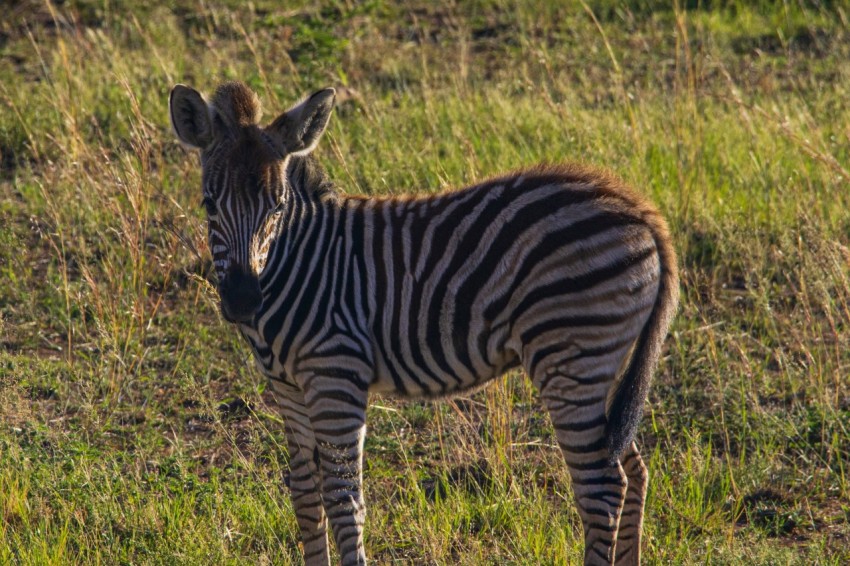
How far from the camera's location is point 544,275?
4922mm

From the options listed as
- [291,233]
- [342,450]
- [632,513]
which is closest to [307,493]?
[342,450]

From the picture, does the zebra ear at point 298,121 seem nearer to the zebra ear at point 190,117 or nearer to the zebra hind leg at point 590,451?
the zebra ear at point 190,117

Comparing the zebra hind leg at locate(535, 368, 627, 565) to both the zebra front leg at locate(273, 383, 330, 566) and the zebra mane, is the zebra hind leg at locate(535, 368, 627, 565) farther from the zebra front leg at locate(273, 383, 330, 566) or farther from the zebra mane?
the zebra mane

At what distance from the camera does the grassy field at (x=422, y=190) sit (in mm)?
5730

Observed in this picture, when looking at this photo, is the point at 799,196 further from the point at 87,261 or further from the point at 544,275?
the point at 87,261

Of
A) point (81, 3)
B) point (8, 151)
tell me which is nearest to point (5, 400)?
point (8, 151)

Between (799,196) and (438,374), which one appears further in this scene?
(799,196)

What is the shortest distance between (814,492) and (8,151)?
23.3 feet

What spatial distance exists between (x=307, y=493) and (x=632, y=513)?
1572 millimetres

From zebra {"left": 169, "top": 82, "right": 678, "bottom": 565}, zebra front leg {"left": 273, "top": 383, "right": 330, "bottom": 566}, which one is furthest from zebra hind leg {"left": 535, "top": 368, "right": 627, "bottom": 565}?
zebra front leg {"left": 273, "top": 383, "right": 330, "bottom": 566}

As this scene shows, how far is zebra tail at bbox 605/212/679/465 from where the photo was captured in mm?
4801

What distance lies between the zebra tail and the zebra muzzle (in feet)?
5.36

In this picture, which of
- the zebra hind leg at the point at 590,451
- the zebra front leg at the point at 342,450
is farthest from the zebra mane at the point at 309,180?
the zebra hind leg at the point at 590,451

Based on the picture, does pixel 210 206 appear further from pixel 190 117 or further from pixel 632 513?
pixel 632 513
